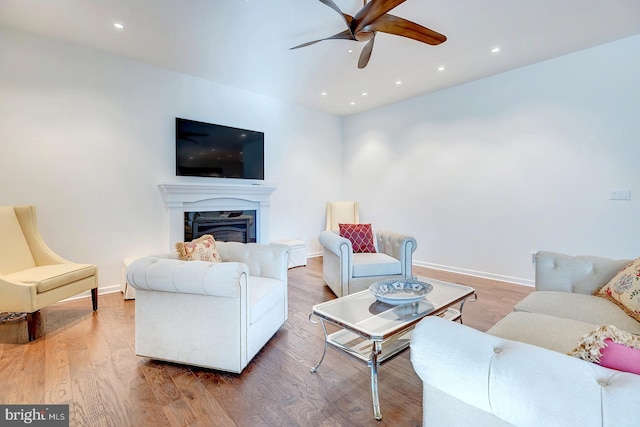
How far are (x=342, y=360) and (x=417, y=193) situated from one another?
3456 millimetres

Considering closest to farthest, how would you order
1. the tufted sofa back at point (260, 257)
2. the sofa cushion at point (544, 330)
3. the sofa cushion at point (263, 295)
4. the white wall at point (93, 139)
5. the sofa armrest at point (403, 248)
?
the sofa cushion at point (544, 330), the sofa cushion at point (263, 295), the tufted sofa back at point (260, 257), the white wall at point (93, 139), the sofa armrest at point (403, 248)

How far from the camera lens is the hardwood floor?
1.55m

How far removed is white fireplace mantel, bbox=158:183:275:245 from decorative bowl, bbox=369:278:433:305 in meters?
2.85

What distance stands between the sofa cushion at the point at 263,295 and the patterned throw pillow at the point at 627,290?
2182 mm

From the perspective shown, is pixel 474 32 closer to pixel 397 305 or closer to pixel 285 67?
pixel 285 67

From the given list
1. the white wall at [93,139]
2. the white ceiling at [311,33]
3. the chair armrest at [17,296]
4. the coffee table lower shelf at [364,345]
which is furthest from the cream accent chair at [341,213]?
the chair armrest at [17,296]

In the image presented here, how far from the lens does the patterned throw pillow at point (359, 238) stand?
12.1 ft

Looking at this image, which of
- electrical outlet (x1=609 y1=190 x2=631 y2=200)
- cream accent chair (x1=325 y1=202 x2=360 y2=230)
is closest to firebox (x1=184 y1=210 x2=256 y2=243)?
cream accent chair (x1=325 y1=202 x2=360 y2=230)

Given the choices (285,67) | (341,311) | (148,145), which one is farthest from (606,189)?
(148,145)

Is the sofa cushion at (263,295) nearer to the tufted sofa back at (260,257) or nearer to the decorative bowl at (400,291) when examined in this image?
the tufted sofa back at (260,257)

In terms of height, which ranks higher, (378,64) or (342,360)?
(378,64)

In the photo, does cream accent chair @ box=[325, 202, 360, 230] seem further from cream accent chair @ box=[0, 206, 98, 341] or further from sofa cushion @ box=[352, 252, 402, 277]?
cream accent chair @ box=[0, 206, 98, 341]

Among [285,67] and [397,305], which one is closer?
[397,305]

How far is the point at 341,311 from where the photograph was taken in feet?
6.46
